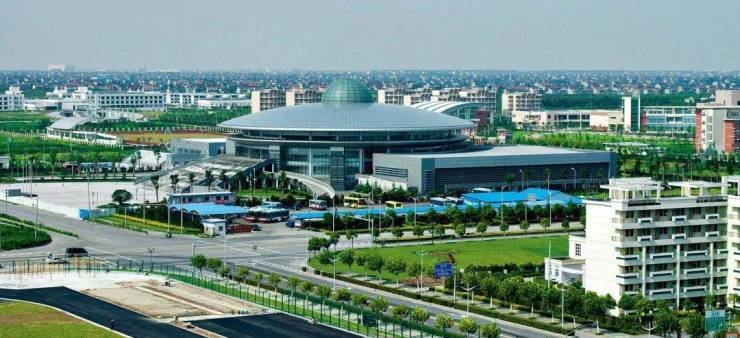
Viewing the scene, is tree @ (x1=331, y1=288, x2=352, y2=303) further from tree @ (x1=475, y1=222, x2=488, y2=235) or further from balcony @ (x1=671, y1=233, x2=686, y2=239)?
tree @ (x1=475, y1=222, x2=488, y2=235)

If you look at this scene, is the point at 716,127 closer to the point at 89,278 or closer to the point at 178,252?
the point at 178,252

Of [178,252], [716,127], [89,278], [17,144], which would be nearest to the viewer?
[89,278]

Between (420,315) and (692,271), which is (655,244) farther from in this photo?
(420,315)

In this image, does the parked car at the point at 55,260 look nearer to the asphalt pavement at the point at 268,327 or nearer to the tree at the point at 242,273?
the tree at the point at 242,273

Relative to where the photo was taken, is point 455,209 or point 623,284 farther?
point 455,209

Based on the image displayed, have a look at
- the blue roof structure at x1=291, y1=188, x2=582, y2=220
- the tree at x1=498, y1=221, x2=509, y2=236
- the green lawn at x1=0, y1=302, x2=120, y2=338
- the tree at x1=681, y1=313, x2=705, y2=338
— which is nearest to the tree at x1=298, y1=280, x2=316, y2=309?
the green lawn at x1=0, y1=302, x2=120, y2=338

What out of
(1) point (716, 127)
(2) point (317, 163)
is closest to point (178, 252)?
(2) point (317, 163)

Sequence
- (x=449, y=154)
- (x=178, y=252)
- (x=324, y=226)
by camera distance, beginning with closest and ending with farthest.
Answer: (x=178, y=252) → (x=324, y=226) → (x=449, y=154)
